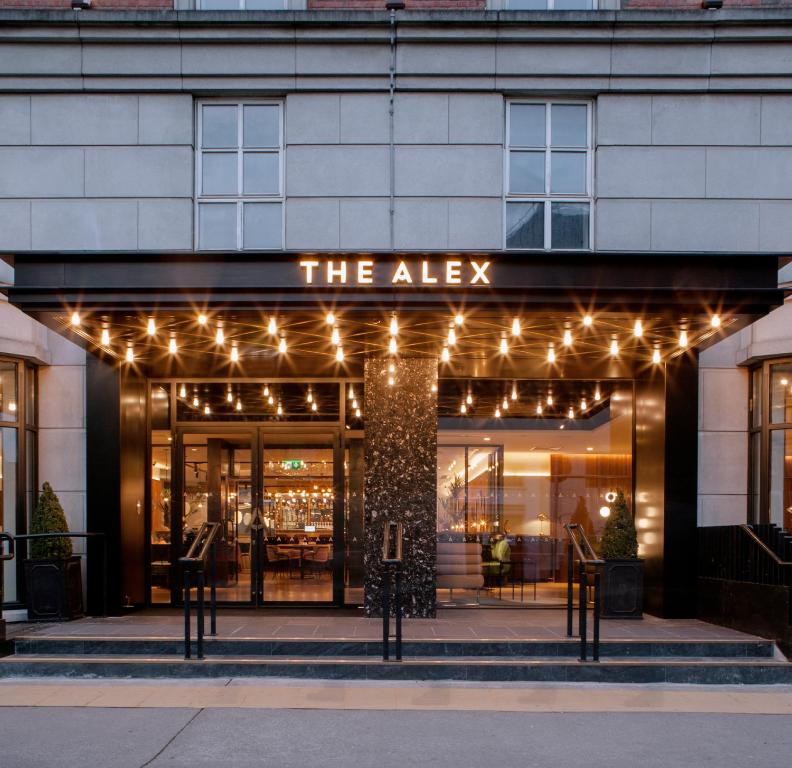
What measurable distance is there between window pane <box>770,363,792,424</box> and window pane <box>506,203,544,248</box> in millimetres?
3366

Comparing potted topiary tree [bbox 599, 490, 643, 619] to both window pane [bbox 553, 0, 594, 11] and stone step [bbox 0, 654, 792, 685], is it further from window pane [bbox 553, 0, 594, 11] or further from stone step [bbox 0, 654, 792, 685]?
window pane [bbox 553, 0, 594, 11]

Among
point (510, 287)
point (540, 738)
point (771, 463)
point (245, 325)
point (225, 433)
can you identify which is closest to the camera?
point (540, 738)

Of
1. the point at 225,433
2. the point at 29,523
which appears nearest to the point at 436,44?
the point at 225,433

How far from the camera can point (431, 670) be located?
8.18 meters

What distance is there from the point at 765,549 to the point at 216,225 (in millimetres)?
7763

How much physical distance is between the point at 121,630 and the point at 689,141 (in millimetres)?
9207

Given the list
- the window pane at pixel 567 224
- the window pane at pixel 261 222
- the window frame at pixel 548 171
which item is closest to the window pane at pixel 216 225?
the window pane at pixel 261 222

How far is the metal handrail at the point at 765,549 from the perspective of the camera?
27.4 ft

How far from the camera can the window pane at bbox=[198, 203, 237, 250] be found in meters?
11.4

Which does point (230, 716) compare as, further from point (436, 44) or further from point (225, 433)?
point (436, 44)

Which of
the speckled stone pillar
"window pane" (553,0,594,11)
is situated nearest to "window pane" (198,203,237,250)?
the speckled stone pillar

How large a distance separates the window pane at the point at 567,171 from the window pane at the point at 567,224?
232 mm

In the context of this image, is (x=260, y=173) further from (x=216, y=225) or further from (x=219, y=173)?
(x=216, y=225)

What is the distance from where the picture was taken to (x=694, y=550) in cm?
1068
